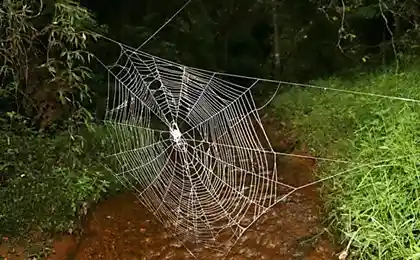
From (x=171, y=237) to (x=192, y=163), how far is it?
961mm

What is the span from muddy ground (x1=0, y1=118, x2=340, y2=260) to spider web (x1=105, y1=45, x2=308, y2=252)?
0.10 m

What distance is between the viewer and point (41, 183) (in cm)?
386

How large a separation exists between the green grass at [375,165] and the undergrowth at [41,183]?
6.18 ft

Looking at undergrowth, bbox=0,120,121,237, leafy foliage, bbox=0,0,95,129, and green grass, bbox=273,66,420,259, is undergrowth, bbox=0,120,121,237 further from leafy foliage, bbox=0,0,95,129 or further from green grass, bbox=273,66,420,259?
green grass, bbox=273,66,420,259

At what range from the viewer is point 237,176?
5.43 meters

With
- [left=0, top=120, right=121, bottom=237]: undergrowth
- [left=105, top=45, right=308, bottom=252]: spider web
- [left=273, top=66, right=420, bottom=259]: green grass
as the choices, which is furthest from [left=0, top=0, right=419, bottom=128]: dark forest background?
[left=273, top=66, right=420, bottom=259]: green grass

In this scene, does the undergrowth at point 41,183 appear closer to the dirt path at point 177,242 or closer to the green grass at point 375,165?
the dirt path at point 177,242

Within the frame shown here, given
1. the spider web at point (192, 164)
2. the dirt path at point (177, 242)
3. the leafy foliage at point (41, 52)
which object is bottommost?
the dirt path at point (177, 242)

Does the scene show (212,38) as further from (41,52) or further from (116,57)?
(41,52)

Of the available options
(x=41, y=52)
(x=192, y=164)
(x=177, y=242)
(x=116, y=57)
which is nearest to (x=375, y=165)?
(x=177, y=242)

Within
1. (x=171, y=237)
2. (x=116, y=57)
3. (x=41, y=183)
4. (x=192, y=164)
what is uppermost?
(x=116, y=57)

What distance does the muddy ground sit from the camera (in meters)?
3.99

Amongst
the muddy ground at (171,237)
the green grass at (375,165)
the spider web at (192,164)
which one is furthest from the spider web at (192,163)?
the green grass at (375,165)

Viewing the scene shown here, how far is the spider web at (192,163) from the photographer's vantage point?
460 centimetres
